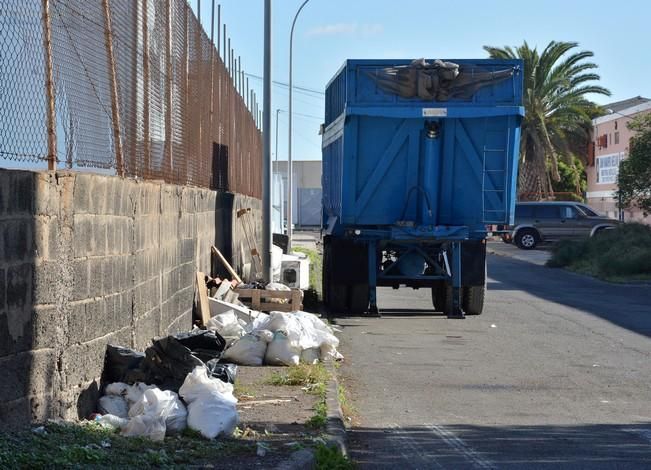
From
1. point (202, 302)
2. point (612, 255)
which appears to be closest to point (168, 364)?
point (202, 302)

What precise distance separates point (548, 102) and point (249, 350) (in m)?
41.3

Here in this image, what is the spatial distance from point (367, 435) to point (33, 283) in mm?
3057

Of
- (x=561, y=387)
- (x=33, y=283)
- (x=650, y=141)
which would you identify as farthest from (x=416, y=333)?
(x=650, y=141)

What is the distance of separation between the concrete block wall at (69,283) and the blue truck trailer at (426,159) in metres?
7.00

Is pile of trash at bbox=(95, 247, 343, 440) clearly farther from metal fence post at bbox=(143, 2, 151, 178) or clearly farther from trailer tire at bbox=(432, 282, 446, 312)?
trailer tire at bbox=(432, 282, 446, 312)

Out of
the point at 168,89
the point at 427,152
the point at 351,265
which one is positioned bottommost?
the point at 351,265

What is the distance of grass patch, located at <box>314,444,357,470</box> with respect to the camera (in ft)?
22.5

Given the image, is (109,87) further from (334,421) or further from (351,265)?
(351,265)

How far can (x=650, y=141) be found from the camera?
3444cm

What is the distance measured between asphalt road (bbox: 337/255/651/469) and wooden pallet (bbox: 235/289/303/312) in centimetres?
87

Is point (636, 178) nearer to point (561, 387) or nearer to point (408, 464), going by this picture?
point (561, 387)

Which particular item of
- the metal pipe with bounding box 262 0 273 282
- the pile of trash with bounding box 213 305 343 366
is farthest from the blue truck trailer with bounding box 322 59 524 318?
the pile of trash with bounding box 213 305 343 366

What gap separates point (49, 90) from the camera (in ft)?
23.4

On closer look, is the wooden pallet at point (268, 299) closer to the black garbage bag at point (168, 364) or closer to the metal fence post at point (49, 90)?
the black garbage bag at point (168, 364)
